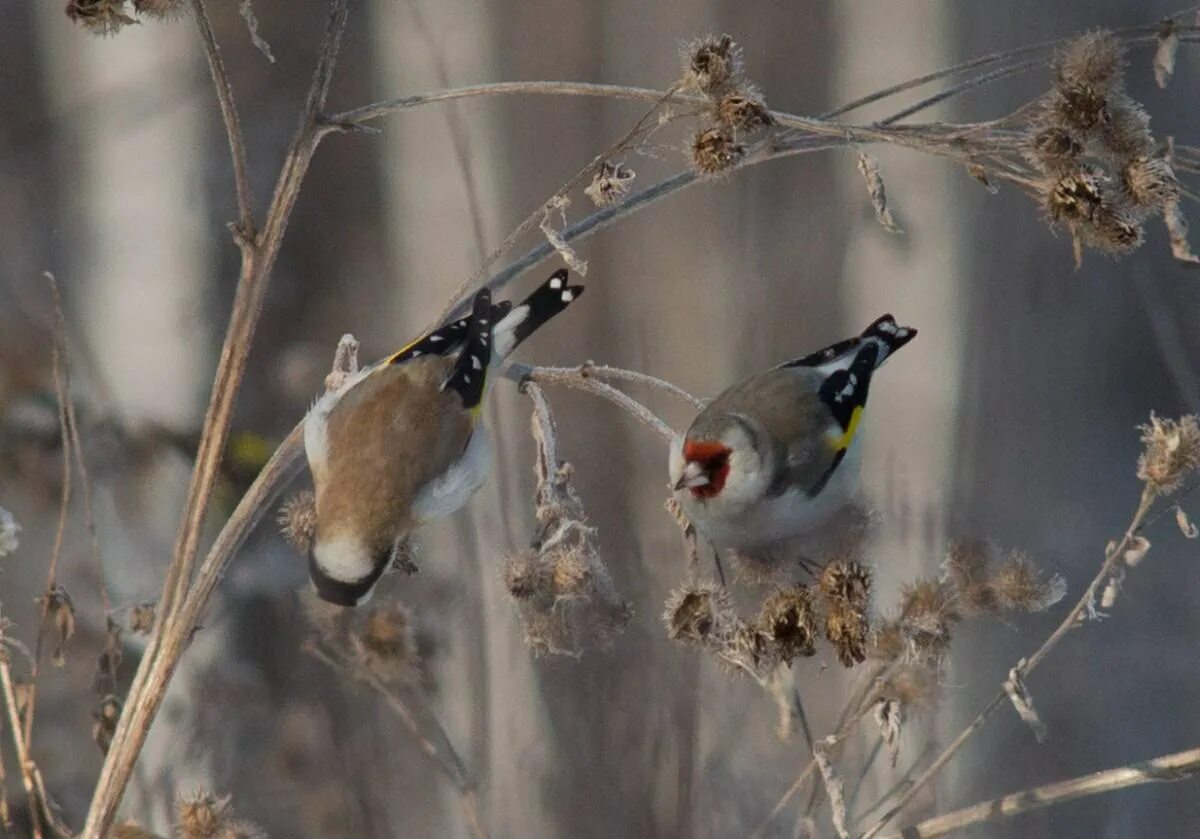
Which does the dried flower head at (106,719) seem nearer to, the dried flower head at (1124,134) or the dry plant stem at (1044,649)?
the dry plant stem at (1044,649)

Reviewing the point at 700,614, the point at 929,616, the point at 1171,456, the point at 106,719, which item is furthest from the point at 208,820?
the point at 1171,456

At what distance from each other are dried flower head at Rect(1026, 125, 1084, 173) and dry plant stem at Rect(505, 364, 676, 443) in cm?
25

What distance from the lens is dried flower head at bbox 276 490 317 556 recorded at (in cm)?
65

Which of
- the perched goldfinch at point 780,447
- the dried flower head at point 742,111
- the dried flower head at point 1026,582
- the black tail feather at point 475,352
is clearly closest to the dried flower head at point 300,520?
the black tail feather at point 475,352

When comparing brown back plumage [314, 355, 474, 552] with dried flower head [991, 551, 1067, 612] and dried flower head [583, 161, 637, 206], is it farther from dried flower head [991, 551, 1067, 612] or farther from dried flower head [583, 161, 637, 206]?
dried flower head [991, 551, 1067, 612]

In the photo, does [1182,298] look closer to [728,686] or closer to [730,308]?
[730,308]

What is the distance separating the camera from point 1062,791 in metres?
0.69

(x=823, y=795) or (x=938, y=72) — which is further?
(x=823, y=795)

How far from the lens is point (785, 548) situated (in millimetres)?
640

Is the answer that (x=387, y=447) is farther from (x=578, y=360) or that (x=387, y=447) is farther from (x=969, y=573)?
(x=969, y=573)

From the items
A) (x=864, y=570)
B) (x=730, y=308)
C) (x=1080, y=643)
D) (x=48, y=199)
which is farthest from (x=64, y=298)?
(x=1080, y=643)

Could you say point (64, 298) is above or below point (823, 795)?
above

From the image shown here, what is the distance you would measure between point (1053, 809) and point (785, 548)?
280mm

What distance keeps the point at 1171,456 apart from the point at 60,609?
2.34 ft
